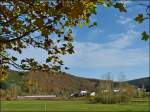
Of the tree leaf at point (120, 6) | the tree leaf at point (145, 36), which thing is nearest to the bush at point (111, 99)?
the tree leaf at point (120, 6)

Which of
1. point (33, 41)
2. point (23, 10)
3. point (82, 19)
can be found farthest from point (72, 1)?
point (33, 41)

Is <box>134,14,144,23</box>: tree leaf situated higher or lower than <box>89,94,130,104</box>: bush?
lower

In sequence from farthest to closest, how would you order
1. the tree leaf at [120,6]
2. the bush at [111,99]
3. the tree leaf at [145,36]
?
1. the bush at [111,99]
2. the tree leaf at [120,6]
3. the tree leaf at [145,36]

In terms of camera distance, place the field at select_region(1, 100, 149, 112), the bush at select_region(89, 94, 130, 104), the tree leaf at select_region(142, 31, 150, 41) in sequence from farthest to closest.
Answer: the bush at select_region(89, 94, 130, 104), the field at select_region(1, 100, 149, 112), the tree leaf at select_region(142, 31, 150, 41)

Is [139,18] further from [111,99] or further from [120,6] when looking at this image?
[111,99]

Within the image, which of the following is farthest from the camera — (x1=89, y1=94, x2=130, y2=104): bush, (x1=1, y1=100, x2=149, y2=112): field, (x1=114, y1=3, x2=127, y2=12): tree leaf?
(x1=89, y1=94, x2=130, y2=104): bush

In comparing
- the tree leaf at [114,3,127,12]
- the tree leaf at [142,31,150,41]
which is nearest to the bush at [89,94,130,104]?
the tree leaf at [114,3,127,12]

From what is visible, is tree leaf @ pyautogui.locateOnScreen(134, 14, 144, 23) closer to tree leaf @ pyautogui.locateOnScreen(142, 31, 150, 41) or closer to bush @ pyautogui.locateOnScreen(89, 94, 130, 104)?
tree leaf @ pyautogui.locateOnScreen(142, 31, 150, 41)

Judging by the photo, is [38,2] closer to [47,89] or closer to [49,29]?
[49,29]

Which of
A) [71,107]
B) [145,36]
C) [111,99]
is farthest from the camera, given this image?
[111,99]

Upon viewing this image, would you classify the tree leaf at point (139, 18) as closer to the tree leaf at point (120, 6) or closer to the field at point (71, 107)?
the tree leaf at point (120, 6)

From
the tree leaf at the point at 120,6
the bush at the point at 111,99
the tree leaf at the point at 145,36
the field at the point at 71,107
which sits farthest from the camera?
the bush at the point at 111,99

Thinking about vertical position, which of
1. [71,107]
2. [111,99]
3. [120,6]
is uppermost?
[111,99]

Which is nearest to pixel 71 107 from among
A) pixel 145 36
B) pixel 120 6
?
pixel 120 6
